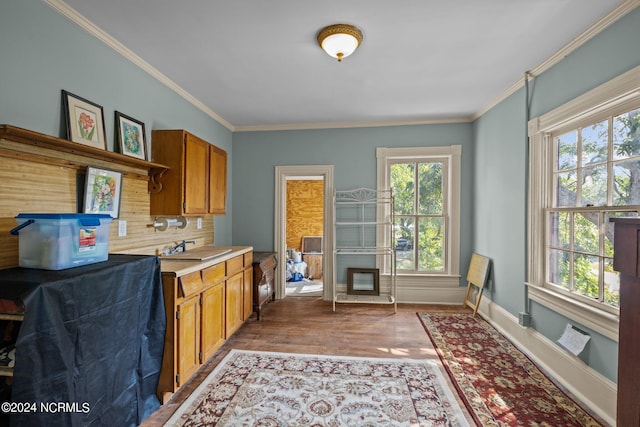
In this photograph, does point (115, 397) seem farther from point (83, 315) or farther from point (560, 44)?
point (560, 44)

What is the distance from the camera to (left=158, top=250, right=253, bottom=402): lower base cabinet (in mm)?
1987

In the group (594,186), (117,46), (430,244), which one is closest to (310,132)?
(430,244)

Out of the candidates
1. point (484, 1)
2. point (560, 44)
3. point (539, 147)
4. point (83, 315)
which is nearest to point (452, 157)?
point (539, 147)

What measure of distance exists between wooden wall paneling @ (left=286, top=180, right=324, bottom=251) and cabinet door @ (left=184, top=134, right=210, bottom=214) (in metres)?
3.67

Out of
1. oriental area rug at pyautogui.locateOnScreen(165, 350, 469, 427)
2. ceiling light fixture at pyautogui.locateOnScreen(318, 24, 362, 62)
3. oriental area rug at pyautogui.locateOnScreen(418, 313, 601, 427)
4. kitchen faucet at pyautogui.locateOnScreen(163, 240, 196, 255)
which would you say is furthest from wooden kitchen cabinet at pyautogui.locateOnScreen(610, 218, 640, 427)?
kitchen faucet at pyautogui.locateOnScreen(163, 240, 196, 255)

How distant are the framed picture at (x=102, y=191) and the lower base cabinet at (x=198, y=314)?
685 millimetres

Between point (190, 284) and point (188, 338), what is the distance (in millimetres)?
407

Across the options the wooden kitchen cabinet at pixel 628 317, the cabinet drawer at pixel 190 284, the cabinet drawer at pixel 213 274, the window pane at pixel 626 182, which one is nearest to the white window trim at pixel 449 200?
the window pane at pixel 626 182

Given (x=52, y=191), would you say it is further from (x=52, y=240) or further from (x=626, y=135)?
(x=626, y=135)

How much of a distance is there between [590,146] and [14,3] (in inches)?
150

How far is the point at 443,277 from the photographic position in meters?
4.07

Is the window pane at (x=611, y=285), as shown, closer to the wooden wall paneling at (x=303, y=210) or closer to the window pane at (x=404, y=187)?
the window pane at (x=404, y=187)

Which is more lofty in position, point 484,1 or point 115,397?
point 484,1

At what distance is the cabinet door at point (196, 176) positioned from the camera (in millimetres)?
2689
